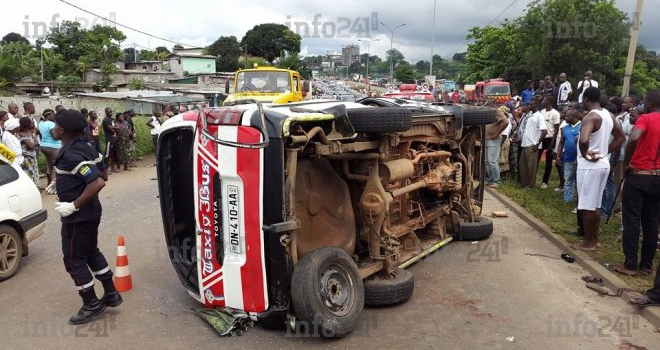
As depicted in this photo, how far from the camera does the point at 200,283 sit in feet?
14.8

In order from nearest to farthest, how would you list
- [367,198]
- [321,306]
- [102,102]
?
1. [321,306]
2. [367,198]
3. [102,102]

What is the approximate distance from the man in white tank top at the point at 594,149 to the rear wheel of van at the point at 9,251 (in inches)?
258

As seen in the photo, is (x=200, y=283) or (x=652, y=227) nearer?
(x=200, y=283)

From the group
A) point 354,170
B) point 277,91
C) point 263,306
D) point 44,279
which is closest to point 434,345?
point 263,306

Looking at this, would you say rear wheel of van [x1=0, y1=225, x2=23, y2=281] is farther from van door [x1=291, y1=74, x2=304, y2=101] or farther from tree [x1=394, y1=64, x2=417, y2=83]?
tree [x1=394, y1=64, x2=417, y2=83]

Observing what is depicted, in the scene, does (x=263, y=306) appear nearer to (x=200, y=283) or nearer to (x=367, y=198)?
(x=200, y=283)

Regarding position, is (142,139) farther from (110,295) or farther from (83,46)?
(83,46)

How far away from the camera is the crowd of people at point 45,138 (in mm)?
9555

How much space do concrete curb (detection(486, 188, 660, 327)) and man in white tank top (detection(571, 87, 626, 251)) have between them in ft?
1.79

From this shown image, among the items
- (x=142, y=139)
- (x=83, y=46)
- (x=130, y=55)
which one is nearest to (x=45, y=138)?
(x=142, y=139)

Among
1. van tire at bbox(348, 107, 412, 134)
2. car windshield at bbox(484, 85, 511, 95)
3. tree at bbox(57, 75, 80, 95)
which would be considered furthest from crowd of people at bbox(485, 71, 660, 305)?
tree at bbox(57, 75, 80, 95)

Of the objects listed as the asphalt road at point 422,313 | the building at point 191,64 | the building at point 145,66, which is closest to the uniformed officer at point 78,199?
the asphalt road at point 422,313

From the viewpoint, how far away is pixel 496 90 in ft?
91.4

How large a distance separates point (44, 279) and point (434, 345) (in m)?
4.20
